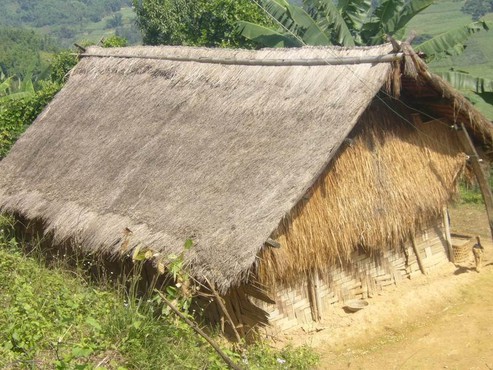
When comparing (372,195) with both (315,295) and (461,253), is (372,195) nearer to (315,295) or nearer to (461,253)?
(315,295)

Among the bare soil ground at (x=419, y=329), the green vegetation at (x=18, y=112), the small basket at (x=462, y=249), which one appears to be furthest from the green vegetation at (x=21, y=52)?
the bare soil ground at (x=419, y=329)

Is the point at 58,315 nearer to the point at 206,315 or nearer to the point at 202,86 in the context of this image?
the point at 206,315

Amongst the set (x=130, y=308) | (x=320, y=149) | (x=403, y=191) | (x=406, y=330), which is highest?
(x=320, y=149)

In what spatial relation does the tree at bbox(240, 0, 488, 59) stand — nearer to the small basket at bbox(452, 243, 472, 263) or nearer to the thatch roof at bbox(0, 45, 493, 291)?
the thatch roof at bbox(0, 45, 493, 291)

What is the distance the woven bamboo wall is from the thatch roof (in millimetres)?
1014

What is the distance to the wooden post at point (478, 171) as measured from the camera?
8.87 metres

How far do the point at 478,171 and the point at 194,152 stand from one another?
3.70 m

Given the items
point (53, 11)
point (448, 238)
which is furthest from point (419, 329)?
point (53, 11)

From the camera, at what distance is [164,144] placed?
907 cm

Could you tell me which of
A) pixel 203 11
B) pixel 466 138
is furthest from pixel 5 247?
pixel 203 11

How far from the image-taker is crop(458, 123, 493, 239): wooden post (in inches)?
349

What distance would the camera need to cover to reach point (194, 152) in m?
8.54

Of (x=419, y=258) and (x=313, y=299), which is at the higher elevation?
(x=419, y=258)

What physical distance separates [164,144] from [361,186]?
8.71 ft
